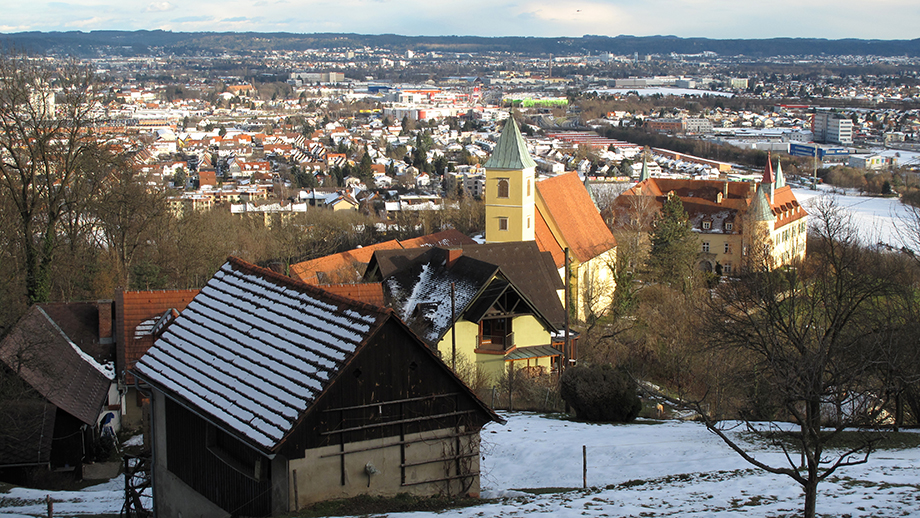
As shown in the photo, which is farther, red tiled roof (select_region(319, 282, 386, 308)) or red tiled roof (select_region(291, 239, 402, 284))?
red tiled roof (select_region(291, 239, 402, 284))

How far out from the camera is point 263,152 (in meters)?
156

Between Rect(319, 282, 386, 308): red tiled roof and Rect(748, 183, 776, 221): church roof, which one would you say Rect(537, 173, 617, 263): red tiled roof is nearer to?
→ Rect(748, 183, 776, 221): church roof

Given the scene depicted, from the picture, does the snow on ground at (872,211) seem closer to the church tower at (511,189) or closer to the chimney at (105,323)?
the church tower at (511,189)

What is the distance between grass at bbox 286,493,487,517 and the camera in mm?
11453

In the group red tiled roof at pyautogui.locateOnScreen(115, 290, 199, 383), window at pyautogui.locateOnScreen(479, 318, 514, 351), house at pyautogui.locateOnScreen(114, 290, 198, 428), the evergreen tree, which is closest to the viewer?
house at pyautogui.locateOnScreen(114, 290, 198, 428)

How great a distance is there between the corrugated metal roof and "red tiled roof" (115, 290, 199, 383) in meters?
8.04

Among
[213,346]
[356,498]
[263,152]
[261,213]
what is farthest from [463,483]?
[263,152]

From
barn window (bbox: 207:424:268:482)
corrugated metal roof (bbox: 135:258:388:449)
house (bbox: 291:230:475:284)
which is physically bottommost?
house (bbox: 291:230:475:284)

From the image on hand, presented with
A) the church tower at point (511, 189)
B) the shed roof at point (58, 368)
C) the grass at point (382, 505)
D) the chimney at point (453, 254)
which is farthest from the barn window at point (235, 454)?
the church tower at point (511, 189)

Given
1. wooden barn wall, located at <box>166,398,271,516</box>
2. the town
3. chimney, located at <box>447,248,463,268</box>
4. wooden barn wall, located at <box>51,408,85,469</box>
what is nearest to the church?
the town

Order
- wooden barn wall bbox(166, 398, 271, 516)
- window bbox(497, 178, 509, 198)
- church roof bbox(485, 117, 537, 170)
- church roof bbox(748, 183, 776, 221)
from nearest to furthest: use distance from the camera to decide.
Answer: wooden barn wall bbox(166, 398, 271, 516)
church roof bbox(485, 117, 537, 170)
window bbox(497, 178, 509, 198)
church roof bbox(748, 183, 776, 221)

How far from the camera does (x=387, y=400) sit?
1227 cm

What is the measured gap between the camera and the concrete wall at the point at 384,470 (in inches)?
459

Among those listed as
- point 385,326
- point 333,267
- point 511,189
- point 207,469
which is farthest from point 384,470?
point 511,189
